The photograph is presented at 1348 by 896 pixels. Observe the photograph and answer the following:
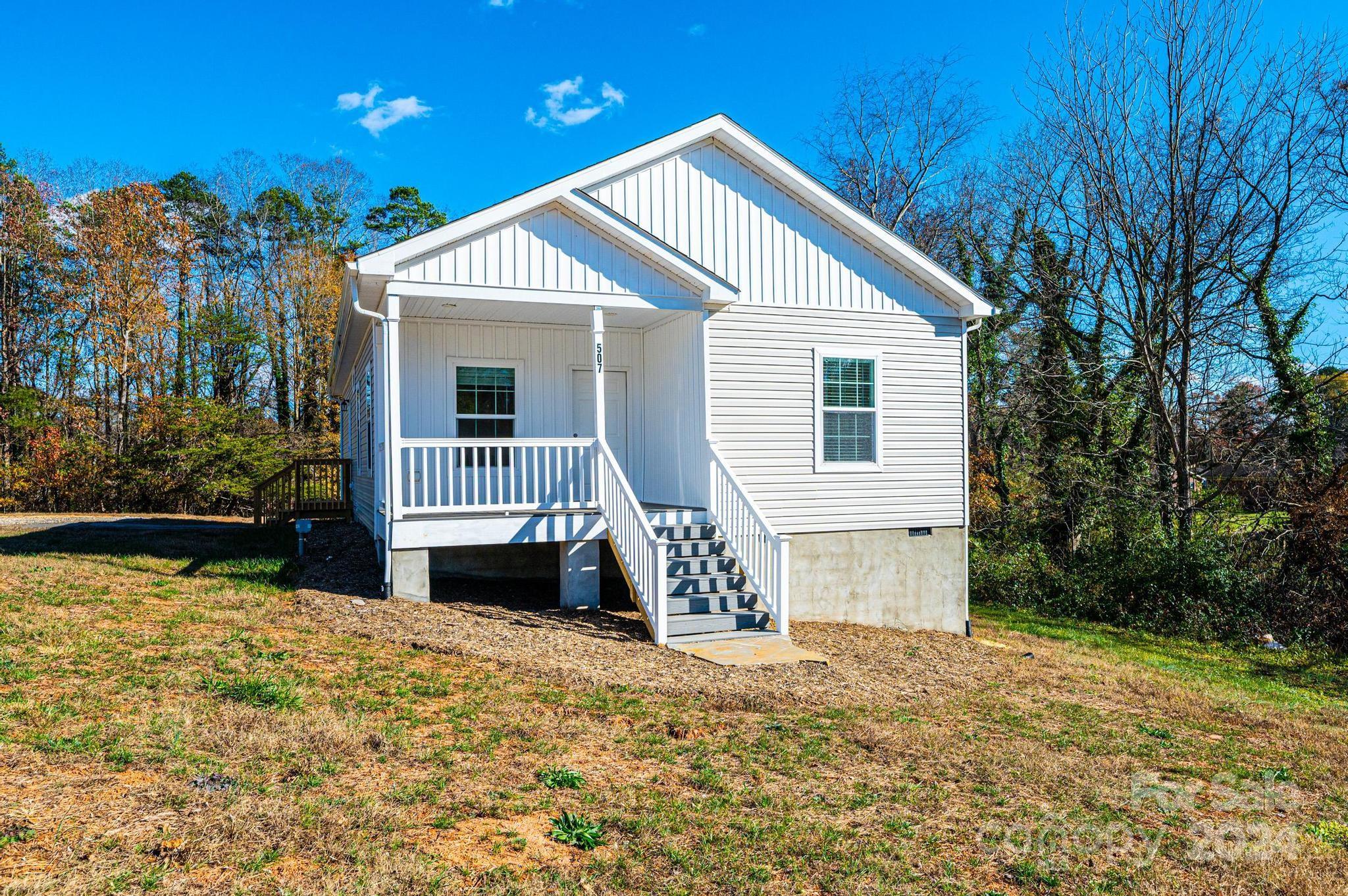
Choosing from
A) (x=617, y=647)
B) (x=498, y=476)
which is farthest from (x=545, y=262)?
(x=617, y=647)

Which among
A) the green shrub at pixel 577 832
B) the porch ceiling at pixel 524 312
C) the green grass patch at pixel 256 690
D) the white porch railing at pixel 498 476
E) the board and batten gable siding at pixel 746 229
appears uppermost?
the board and batten gable siding at pixel 746 229

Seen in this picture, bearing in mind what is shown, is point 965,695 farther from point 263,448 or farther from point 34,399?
point 34,399

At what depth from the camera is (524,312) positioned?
10.9m

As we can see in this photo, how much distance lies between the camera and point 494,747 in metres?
5.34

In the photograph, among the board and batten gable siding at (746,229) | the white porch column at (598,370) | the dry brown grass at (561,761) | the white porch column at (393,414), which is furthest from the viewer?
the board and batten gable siding at (746,229)

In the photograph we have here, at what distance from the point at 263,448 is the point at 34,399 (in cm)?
608

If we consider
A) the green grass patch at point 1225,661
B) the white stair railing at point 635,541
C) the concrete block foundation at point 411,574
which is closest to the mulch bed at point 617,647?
the concrete block foundation at point 411,574

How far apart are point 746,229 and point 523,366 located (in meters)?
3.59

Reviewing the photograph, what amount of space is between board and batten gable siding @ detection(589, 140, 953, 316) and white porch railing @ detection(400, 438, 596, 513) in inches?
128

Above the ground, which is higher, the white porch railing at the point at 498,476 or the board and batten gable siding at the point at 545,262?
the board and batten gable siding at the point at 545,262

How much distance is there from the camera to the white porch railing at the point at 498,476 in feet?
32.2

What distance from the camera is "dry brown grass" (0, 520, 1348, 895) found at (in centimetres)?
385

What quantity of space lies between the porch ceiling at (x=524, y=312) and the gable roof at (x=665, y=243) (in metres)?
0.62

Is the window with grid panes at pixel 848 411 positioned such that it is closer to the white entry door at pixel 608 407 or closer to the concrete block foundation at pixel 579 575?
the white entry door at pixel 608 407
